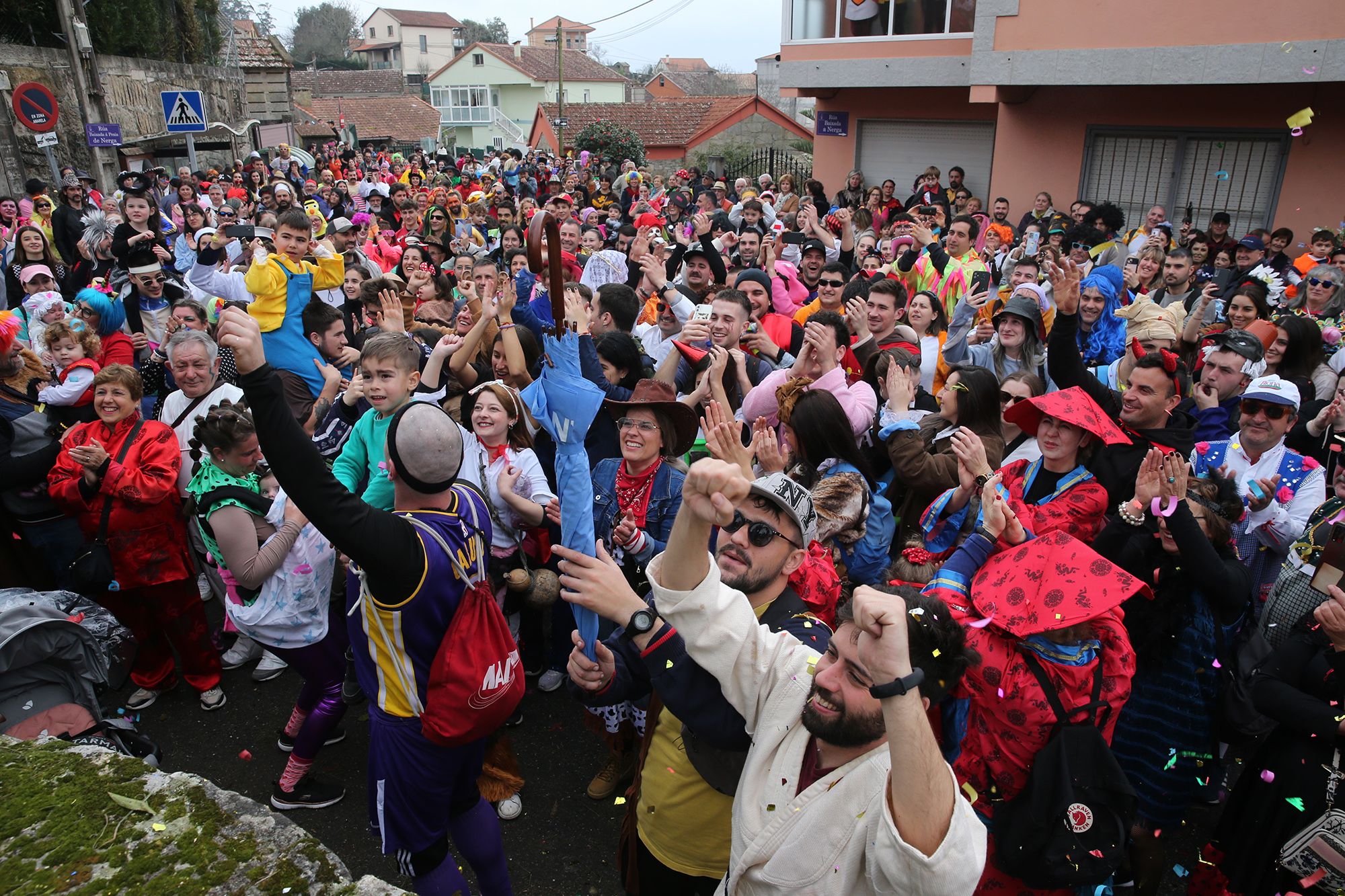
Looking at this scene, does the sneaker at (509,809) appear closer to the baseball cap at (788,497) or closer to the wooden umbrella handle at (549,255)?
the baseball cap at (788,497)

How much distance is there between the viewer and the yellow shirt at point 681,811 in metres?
2.42

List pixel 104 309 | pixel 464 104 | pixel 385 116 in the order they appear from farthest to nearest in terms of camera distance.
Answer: pixel 464 104 < pixel 385 116 < pixel 104 309

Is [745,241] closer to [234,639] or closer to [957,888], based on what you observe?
[234,639]

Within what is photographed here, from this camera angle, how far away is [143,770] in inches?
68.3

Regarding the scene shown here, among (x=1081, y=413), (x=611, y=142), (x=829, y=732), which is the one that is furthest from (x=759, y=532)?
(x=611, y=142)

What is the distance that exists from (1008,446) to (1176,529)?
1.48 meters

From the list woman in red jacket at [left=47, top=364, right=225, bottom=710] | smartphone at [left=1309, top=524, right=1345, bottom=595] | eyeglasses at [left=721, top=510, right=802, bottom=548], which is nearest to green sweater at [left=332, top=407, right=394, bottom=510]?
woman in red jacket at [left=47, top=364, right=225, bottom=710]

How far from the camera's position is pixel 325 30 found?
97.1 m

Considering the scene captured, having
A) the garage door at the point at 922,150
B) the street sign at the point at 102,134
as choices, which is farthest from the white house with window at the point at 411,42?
the street sign at the point at 102,134

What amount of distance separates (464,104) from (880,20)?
55.5 m

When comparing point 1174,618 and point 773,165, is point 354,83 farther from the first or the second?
point 1174,618

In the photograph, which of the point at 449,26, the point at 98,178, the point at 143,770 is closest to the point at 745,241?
the point at 143,770

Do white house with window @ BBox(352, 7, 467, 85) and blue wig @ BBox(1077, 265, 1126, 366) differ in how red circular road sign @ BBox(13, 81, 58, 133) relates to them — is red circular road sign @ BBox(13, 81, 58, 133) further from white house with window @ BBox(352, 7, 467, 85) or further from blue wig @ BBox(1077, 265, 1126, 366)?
white house with window @ BBox(352, 7, 467, 85)

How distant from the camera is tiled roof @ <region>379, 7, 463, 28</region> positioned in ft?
296
